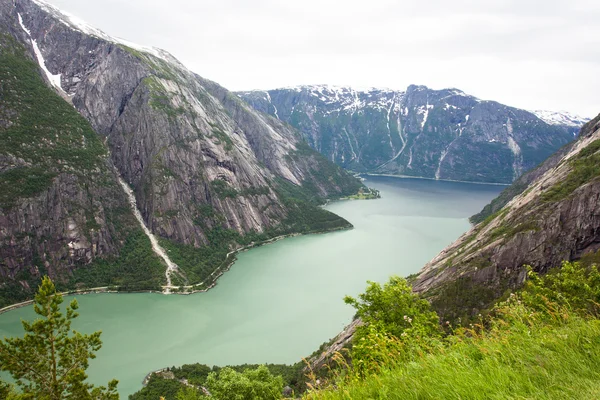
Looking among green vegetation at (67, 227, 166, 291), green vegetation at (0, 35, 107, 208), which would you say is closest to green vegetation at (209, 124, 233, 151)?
green vegetation at (0, 35, 107, 208)

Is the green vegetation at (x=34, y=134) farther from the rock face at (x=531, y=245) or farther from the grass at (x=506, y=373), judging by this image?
the grass at (x=506, y=373)

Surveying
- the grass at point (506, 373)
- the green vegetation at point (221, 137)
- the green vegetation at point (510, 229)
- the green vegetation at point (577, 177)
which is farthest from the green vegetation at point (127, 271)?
the grass at point (506, 373)

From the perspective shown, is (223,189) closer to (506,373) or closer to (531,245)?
(531,245)

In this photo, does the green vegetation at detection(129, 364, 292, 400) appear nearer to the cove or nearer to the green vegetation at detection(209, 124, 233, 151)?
the cove

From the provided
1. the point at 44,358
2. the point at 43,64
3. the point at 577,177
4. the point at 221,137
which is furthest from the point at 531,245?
the point at 43,64

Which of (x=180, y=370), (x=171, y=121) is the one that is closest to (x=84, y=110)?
(x=171, y=121)
